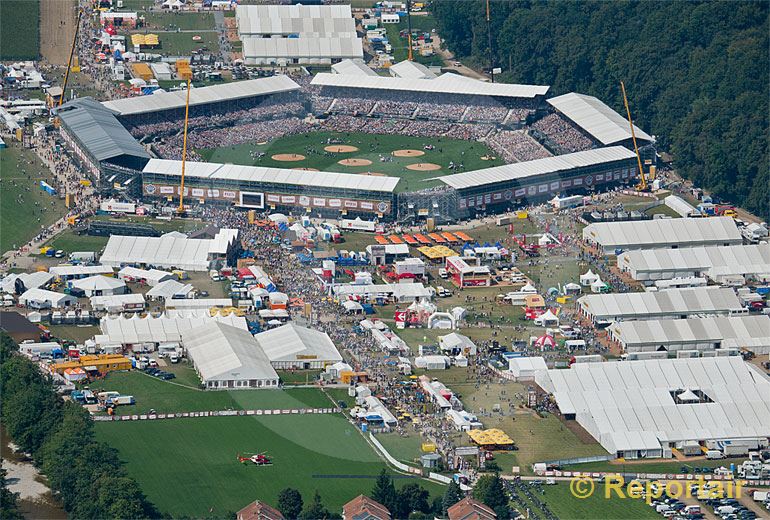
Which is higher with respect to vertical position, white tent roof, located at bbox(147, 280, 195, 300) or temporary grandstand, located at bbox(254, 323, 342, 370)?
temporary grandstand, located at bbox(254, 323, 342, 370)

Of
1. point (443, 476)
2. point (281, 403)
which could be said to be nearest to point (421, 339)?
point (281, 403)

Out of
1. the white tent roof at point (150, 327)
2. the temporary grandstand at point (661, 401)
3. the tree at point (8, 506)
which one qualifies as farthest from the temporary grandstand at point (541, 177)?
the tree at point (8, 506)

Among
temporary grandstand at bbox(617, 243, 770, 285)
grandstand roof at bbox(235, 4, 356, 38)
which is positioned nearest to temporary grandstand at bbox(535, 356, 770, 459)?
temporary grandstand at bbox(617, 243, 770, 285)

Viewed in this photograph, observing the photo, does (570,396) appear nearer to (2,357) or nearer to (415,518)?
(415,518)

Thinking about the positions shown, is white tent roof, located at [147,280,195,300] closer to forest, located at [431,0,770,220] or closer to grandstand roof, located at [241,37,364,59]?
forest, located at [431,0,770,220]

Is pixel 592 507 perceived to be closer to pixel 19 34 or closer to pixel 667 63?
pixel 667 63

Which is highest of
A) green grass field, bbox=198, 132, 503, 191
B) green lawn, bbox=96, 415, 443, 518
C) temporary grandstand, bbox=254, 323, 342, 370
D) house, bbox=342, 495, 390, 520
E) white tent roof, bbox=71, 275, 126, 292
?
house, bbox=342, 495, 390, 520
